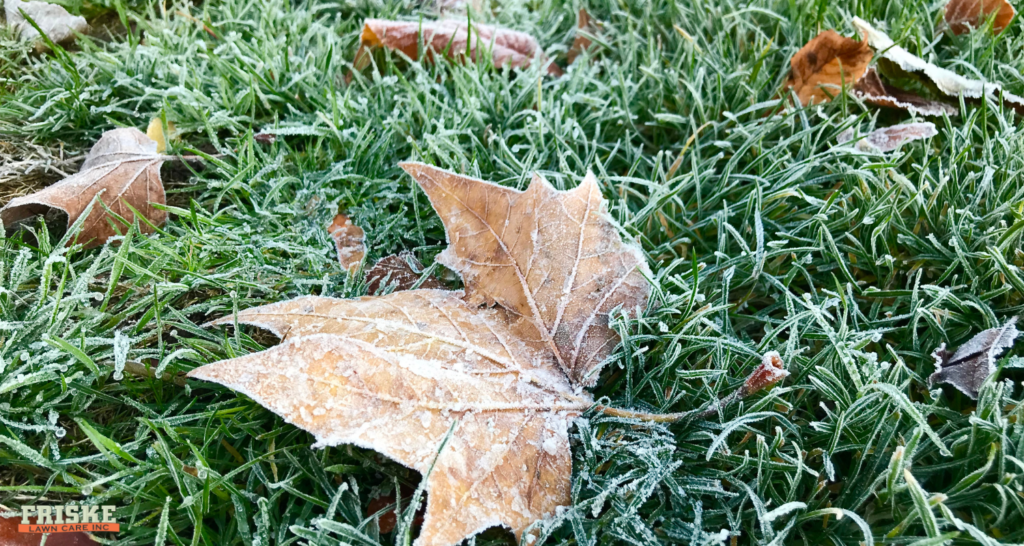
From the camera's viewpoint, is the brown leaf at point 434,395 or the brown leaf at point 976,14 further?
the brown leaf at point 976,14

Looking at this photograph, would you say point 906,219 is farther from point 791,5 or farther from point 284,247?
point 284,247

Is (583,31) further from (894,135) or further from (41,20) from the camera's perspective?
(41,20)

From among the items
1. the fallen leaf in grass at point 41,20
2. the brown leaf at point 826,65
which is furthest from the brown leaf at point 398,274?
the fallen leaf in grass at point 41,20

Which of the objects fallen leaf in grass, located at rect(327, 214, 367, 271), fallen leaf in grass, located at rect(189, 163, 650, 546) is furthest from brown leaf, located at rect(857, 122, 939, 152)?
fallen leaf in grass, located at rect(327, 214, 367, 271)

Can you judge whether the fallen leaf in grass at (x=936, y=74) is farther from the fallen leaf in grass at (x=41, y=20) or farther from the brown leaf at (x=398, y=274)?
the fallen leaf in grass at (x=41, y=20)

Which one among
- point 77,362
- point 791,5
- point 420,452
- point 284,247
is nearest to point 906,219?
point 791,5

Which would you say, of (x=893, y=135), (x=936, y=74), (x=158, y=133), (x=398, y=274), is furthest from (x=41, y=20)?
(x=936, y=74)

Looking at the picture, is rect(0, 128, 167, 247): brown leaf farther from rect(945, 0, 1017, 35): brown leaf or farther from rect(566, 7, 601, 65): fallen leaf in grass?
rect(945, 0, 1017, 35): brown leaf
